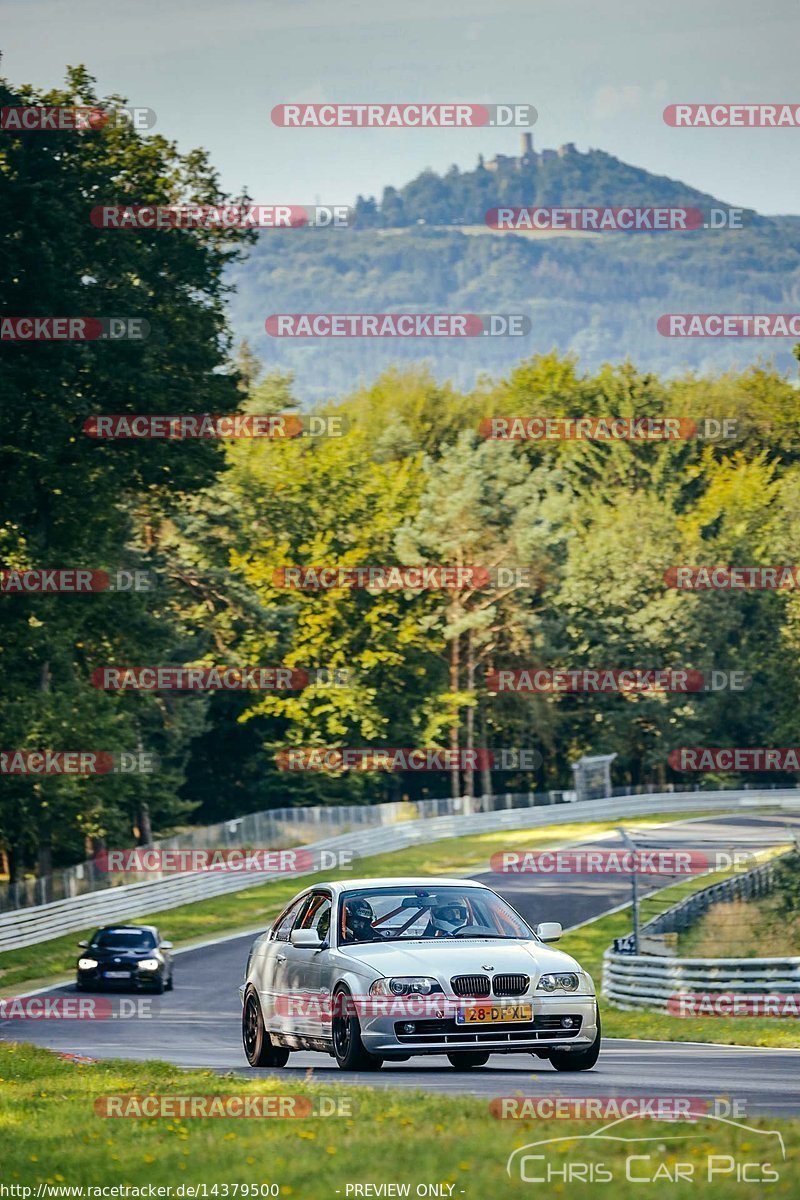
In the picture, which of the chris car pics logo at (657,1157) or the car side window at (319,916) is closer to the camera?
the chris car pics logo at (657,1157)

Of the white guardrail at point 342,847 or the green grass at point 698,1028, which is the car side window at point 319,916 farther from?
the white guardrail at point 342,847

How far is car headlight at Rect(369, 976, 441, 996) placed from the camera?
1341 centimetres

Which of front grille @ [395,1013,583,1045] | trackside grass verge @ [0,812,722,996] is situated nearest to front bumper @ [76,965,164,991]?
trackside grass verge @ [0,812,722,996]

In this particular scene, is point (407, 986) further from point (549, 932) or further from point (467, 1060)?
point (467, 1060)

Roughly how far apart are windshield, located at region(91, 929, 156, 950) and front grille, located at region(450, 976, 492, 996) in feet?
64.8

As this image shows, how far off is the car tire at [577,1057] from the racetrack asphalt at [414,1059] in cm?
10

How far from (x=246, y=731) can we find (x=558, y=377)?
46707mm

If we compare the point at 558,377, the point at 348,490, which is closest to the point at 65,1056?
the point at 348,490

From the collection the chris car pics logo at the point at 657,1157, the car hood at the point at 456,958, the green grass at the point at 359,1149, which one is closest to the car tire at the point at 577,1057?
the car hood at the point at 456,958

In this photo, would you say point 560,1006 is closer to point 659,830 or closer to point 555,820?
point 659,830

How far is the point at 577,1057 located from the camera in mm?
14180

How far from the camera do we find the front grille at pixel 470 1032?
13.5 meters

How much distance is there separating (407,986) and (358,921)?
132 cm

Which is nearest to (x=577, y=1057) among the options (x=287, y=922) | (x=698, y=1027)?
(x=287, y=922)
